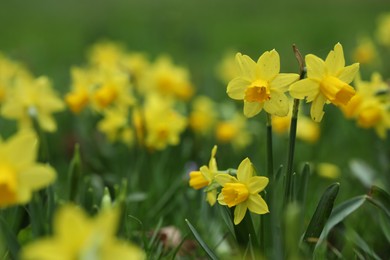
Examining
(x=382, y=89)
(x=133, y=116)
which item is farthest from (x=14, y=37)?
(x=382, y=89)

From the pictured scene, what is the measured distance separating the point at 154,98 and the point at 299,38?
3712mm

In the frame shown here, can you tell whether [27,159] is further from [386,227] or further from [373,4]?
[373,4]

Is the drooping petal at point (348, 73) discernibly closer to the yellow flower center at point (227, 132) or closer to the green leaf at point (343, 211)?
the green leaf at point (343, 211)

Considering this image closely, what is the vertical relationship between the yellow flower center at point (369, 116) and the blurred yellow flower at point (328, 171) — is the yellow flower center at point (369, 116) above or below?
above

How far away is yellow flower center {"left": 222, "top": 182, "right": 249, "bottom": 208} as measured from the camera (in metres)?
1.54

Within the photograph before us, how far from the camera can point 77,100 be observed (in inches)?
102

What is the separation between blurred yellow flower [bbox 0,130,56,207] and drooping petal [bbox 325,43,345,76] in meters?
0.71

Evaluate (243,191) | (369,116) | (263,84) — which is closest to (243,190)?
(243,191)

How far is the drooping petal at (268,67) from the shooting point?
159 cm

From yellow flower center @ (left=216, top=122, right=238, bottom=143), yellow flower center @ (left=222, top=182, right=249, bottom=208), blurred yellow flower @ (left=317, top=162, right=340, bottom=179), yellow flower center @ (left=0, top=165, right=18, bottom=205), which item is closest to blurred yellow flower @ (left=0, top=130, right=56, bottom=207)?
yellow flower center @ (left=0, top=165, right=18, bottom=205)

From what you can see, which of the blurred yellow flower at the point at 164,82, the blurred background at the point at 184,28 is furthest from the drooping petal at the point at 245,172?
the blurred background at the point at 184,28

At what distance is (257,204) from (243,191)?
2.0 inches

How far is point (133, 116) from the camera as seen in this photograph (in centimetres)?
258

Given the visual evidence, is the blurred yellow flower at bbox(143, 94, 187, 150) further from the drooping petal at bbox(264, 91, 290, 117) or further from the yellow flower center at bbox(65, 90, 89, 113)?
the drooping petal at bbox(264, 91, 290, 117)
